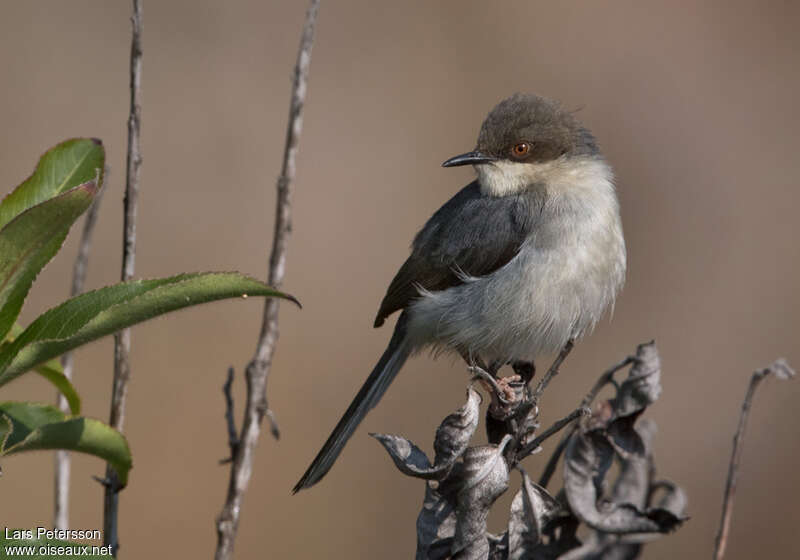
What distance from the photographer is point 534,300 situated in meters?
4.29

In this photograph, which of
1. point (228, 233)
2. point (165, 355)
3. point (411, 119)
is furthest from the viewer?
point (411, 119)

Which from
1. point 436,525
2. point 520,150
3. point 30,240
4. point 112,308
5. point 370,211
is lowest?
point 436,525

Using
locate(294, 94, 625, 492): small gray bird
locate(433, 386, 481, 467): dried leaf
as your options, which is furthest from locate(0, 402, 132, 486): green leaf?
locate(294, 94, 625, 492): small gray bird

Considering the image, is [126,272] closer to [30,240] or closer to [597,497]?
[30,240]

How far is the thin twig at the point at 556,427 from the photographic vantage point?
2.51 m

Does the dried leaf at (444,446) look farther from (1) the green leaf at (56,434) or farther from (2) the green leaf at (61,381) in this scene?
(2) the green leaf at (61,381)

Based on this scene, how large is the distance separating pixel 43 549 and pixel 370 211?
5.79 m

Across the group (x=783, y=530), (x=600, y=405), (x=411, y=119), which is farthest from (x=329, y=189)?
(x=600, y=405)

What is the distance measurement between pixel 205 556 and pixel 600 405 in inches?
171

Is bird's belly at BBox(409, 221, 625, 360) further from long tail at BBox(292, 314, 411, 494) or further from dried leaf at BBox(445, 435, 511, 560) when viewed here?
dried leaf at BBox(445, 435, 511, 560)

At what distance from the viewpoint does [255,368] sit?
3.02 metres

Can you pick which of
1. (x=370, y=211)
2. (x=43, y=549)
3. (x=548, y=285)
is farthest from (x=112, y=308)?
(x=370, y=211)

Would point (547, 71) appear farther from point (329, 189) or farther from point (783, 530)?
point (783, 530)

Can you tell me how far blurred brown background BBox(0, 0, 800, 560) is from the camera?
6.59m
